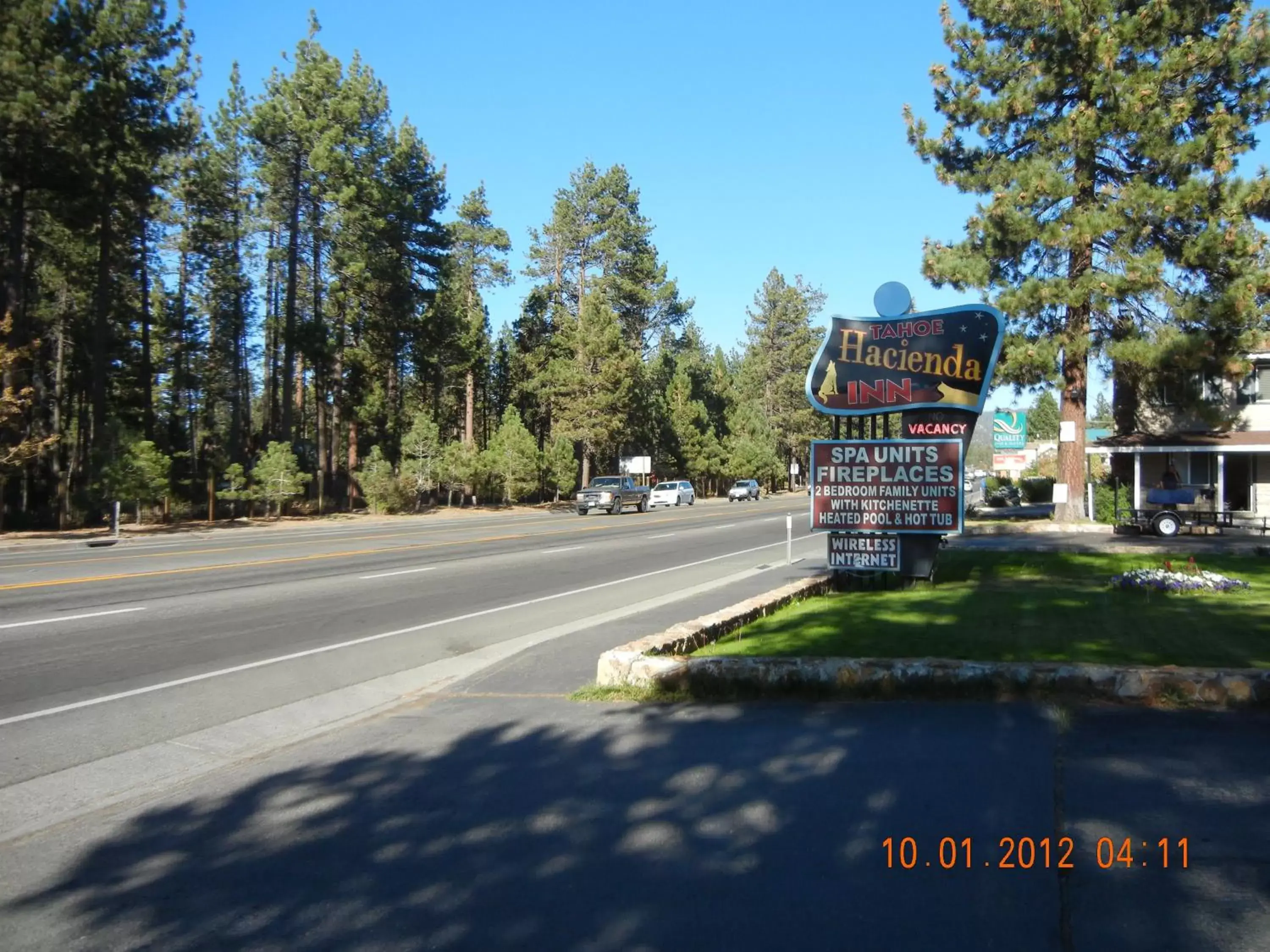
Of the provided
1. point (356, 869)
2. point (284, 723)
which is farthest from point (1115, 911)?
point (284, 723)

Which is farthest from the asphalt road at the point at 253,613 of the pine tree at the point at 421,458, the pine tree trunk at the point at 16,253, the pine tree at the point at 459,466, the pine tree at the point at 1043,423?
the pine tree at the point at 1043,423

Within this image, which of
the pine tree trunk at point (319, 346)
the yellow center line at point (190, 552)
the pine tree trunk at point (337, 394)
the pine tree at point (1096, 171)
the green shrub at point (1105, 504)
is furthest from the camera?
the pine tree trunk at point (337, 394)

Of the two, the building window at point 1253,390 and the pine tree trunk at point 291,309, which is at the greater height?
the pine tree trunk at point 291,309

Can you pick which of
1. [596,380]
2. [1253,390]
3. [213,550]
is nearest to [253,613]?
[213,550]

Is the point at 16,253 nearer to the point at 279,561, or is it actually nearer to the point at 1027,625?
the point at 279,561

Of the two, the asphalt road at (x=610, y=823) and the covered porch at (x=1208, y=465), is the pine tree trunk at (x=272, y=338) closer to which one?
the covered porch at (x=1208, y=465)

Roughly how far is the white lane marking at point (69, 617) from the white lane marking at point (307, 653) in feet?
12.6

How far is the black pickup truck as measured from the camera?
161 feet

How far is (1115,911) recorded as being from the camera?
13.3 feet

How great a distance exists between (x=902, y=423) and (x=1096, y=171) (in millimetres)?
17412

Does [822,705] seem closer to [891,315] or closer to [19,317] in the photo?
[891,315]

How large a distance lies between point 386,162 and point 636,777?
50161mm

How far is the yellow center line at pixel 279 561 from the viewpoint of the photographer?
16.5 m

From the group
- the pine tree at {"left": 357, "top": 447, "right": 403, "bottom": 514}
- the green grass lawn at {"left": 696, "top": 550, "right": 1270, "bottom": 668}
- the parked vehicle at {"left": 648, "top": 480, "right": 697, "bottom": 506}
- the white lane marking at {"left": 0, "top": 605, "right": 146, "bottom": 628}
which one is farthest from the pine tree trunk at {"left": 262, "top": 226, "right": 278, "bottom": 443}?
the green grass lawn at {"left": 696, "top": 550, "right": 1270, "bottom": 668}
